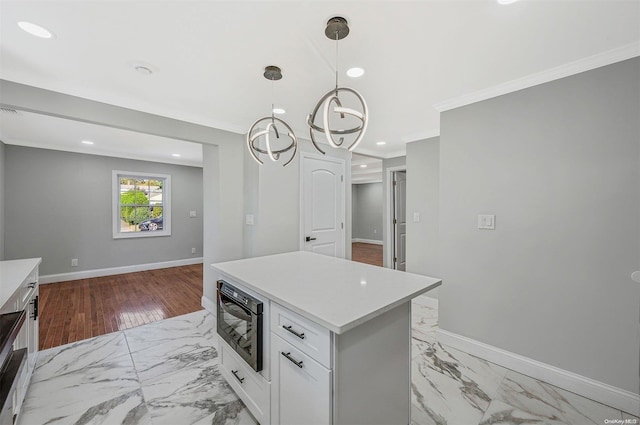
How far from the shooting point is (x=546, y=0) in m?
1.35

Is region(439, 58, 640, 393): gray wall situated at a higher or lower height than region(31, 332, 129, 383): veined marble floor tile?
higher

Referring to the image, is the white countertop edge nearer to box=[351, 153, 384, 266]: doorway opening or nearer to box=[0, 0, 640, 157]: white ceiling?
box=[0, 0, 640, 157]: white ceiling

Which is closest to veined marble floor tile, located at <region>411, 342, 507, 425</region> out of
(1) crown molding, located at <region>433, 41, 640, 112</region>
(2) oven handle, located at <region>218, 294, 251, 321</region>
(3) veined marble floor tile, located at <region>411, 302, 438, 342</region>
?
(3) veined marble floor tile, located at <region>411, 302, 438, 342</region>

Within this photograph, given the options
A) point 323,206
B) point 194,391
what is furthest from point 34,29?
point 323,206

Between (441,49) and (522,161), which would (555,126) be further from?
(441,49)

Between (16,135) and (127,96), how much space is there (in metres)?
3.11

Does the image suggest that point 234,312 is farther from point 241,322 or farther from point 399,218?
point 399,218

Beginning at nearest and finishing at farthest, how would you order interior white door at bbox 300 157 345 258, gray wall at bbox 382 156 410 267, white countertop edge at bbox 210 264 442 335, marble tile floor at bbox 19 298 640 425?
white countertop edge at bbox 210 264 442 335 < marble tile floor at bbox 19 298 640 425 < interior white door at bbox 300 157 345 258 < gray wall at bbox 382 156 410 267

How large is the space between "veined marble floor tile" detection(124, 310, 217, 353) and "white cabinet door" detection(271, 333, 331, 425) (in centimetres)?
156

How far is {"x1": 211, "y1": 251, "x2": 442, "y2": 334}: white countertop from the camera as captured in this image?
117 cm

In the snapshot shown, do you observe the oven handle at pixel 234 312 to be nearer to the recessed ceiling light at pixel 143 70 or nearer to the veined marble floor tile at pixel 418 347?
the veined marble floor tile at pixel 418 347

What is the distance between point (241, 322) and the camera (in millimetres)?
1703

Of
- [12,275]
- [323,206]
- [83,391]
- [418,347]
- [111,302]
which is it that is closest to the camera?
[12,275]

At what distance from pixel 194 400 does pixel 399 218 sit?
4156mm
